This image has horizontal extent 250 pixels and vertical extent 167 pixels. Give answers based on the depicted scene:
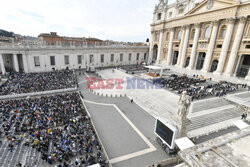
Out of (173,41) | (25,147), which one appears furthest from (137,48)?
(25,147)

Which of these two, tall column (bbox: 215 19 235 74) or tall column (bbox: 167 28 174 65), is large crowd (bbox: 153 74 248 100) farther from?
tall column (bbox: 167 28 174 65)

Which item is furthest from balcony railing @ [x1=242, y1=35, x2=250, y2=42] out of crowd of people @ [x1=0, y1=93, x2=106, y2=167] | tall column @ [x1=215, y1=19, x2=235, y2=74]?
crowd of people @ [x1=0, y1=93, x2=106, y2=167]

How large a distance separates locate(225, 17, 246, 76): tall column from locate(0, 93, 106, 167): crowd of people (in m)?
31.3

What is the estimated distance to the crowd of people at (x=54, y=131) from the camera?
1049 centimetres

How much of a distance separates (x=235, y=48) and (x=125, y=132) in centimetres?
2960

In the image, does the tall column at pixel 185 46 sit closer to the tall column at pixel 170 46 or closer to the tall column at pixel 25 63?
the tall column at pixel 170 46

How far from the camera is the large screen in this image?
438 inches

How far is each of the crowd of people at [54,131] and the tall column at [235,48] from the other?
3126 centimetres

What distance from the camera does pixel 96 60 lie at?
4719 cm

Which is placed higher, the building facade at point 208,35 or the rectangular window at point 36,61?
the building facade at point 208,35

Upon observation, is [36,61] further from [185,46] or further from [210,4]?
[210,4]

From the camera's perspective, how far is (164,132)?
Result: 11.7 meters

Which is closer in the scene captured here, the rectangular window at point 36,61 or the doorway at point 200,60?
the doorway at point 200,60

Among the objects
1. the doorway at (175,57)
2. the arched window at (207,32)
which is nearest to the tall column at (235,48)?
the arched window at (207,32)
